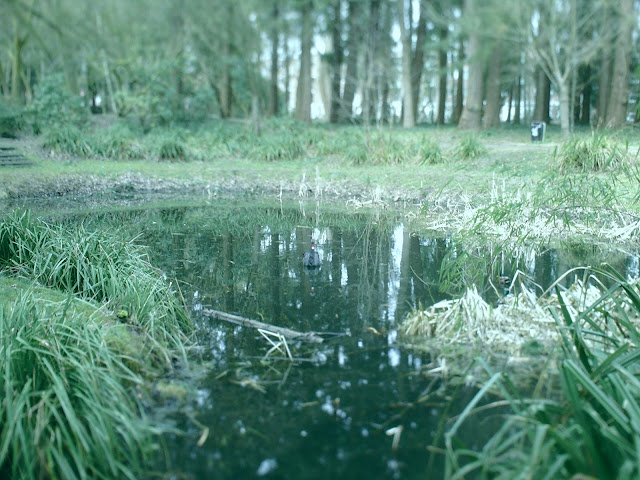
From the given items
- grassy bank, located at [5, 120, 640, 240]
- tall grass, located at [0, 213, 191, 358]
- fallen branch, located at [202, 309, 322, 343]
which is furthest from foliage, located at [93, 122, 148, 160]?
fallen branch, located at [202, 309, 322, 343]

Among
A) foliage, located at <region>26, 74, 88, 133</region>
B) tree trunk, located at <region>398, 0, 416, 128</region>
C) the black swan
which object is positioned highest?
tree trunk, located at <region>398, 0, 416, 128</region>

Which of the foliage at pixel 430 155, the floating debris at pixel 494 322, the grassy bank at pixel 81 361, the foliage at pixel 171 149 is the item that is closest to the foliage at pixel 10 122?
the foliage at pixel 171 149

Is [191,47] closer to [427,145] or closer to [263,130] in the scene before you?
[263,130]

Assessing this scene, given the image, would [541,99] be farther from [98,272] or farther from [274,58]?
[98,272]

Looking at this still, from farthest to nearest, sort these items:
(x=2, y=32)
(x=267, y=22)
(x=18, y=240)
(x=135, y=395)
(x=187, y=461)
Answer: (x=2, y=32), (x=267, y=22), (x=18, y=240), (x=135, y=395), (x=187, y=461)

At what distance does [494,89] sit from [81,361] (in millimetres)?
19874

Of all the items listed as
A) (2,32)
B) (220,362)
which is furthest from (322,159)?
(2,32)

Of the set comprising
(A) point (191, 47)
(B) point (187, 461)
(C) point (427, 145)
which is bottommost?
(B) point (187, 461)

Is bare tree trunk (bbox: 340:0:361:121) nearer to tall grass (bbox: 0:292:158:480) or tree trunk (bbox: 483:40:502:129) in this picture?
tree trunk (bbox: 483:40:502:129)

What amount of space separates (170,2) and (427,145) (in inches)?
551

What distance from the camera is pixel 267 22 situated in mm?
23297

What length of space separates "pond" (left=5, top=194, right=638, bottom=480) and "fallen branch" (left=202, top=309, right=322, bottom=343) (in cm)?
6

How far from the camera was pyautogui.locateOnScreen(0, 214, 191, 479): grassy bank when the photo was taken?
2.94 metres

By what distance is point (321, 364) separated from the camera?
416 centimetres
